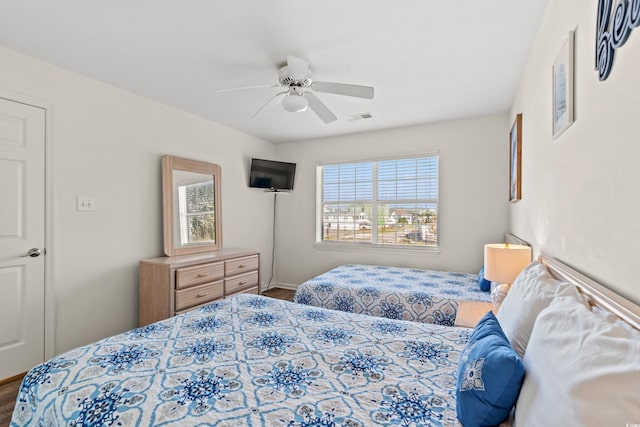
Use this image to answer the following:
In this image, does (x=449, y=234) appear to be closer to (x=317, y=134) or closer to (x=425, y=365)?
(x=317, y=134)

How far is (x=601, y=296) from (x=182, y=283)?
2995 mm

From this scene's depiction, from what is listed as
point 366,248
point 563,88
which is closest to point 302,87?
point 563,88

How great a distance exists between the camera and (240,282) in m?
3.64

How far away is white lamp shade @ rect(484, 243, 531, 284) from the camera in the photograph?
201cm

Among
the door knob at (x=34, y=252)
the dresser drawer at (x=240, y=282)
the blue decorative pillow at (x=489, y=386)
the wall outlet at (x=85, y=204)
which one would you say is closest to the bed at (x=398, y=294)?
the dresser drawer at (x=240, y=282)

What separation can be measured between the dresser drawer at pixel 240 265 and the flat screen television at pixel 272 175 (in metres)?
1.24

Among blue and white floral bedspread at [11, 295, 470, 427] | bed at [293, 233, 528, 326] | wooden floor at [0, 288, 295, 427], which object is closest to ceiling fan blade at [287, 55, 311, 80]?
blue and white floral bedspread at [11, 295, 470, 427]

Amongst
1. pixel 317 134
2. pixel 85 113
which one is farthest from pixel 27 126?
pixel 317 134

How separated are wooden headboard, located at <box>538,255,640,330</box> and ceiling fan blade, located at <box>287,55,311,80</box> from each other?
200 cm

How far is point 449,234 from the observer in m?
4.00

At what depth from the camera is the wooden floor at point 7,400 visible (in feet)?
6.19

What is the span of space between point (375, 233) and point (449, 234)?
1022 millimetres

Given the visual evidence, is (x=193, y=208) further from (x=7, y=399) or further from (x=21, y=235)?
(x=7, y=399)

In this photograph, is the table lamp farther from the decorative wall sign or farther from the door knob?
the door knob
